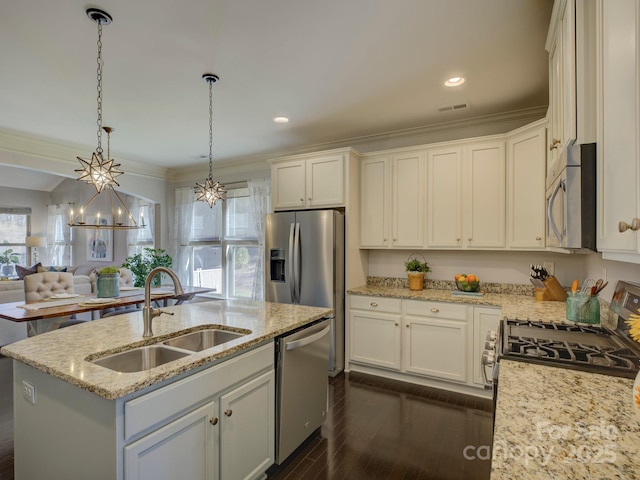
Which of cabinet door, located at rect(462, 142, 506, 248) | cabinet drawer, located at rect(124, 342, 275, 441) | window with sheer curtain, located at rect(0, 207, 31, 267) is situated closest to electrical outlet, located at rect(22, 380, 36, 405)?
cabinet drawer, located at rect(124, 342, 275, 441)

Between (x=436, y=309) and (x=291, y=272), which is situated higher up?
(x=291, y=272)

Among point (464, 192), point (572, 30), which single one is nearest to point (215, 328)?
point (572, 30)

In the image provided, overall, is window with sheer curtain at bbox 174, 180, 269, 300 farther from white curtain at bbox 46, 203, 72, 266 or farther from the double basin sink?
white curtain at bbox 46, 203, 72, 266

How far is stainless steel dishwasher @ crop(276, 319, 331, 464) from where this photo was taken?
2010mm

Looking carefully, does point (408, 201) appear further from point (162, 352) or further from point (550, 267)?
point (162, 352)

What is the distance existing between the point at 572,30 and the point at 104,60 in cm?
288

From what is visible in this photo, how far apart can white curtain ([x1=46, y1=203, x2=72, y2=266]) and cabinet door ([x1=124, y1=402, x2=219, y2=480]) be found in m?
9.03

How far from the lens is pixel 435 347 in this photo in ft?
10.6

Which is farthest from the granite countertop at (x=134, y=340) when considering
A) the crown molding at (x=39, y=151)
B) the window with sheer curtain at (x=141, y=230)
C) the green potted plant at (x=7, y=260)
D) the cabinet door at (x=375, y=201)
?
the green potted plant at (x=7, y=260)

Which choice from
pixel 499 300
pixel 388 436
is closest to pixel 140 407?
pixel 388 436

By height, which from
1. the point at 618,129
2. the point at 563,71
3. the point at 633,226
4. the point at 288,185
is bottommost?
the point at 633,226

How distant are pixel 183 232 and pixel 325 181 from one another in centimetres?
328

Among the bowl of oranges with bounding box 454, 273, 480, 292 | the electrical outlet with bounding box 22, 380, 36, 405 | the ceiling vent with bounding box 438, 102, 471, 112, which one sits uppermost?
the ceiling vent with bounding box 438, 102, 471, 112

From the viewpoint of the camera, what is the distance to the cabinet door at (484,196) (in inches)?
128
